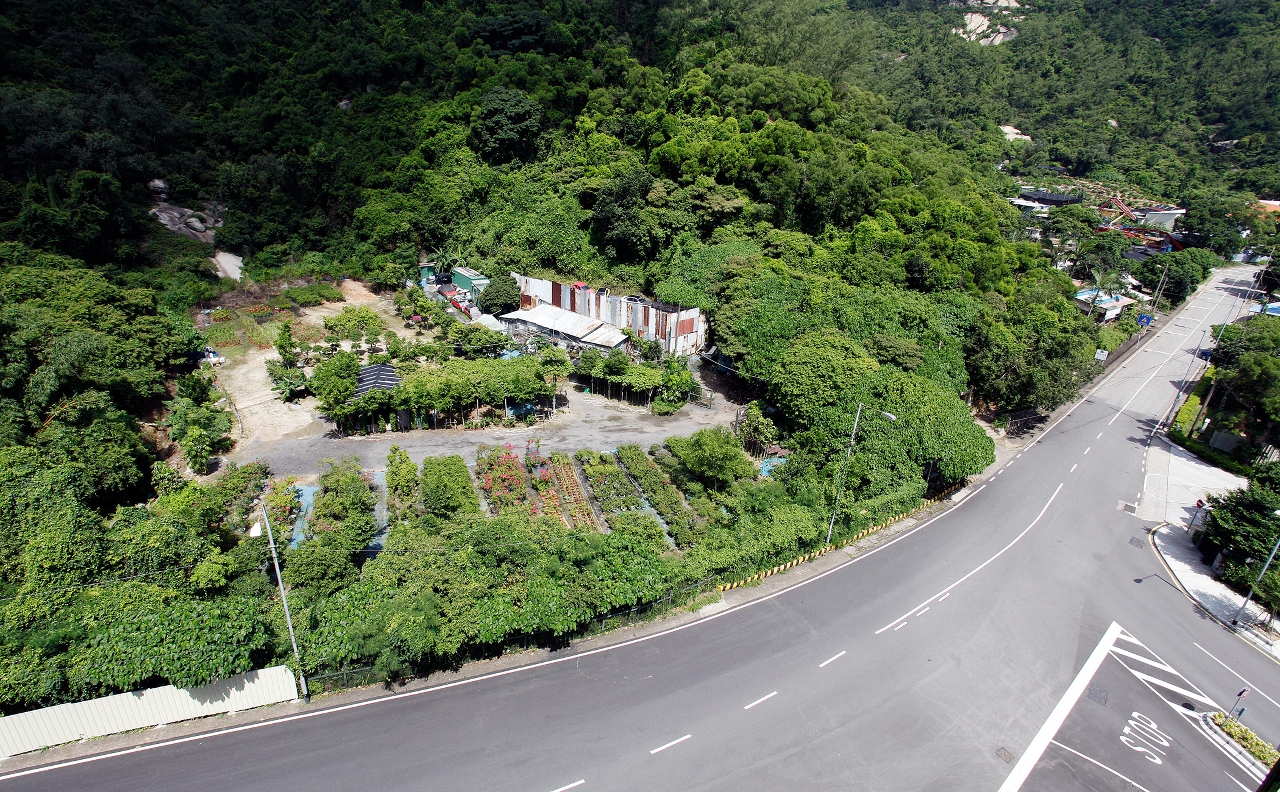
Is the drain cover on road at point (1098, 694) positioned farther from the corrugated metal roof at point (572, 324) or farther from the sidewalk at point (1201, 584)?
the corrugated metal roof at point (572, 324)

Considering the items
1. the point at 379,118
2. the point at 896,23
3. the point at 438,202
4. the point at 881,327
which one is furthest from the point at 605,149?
the point at 896,23

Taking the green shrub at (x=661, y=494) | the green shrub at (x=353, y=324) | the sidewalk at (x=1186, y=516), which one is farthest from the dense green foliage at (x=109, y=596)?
the sidewalk at (x=1186, y=516)

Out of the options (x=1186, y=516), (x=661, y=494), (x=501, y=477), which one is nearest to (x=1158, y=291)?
(x=1186, y=516)

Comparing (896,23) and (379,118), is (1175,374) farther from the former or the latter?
(896,23)

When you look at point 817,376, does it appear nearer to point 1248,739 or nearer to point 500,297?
point 1248,739

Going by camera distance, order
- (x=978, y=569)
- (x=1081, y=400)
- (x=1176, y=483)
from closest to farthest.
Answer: (x=978, y=569) < (x=1176, y=483) < (x=1081, y=400)

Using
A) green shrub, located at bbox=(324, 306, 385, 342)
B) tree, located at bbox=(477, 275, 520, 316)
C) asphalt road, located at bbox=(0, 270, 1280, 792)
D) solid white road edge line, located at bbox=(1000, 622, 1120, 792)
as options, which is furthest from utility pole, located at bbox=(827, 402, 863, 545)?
green shrub, located at bbox=(324, 306, 385, 342)
